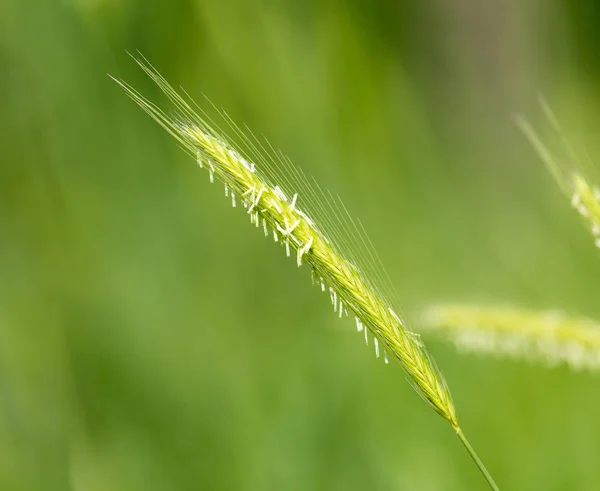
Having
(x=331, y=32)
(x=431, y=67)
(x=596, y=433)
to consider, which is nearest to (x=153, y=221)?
(x=331, y=32)

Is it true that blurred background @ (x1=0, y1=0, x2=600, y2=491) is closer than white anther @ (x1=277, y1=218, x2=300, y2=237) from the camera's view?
No

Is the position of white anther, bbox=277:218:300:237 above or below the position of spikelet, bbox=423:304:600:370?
below

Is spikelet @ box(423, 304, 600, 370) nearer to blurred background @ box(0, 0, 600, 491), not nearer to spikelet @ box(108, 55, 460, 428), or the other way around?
spikelet @ box(108, 55, 460, 428)

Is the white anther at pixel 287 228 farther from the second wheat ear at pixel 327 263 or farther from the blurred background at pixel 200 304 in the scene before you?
the blurred background at pixel 200 304

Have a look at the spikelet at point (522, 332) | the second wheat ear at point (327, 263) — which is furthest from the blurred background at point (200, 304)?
the second wheat ear at point (327, 263)

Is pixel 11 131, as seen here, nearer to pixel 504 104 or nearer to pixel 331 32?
pixel 331 32

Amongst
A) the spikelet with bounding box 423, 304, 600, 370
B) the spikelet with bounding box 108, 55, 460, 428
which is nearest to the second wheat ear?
the spikelet with bounding box 108, 55, 460, 428

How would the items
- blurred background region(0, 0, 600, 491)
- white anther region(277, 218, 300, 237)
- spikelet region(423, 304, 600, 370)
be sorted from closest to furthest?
white anther region(277, 218, 300, 237) → spikelet region(423, 304, 600, 370) → blurred background region(0, 0, 600, 491)
